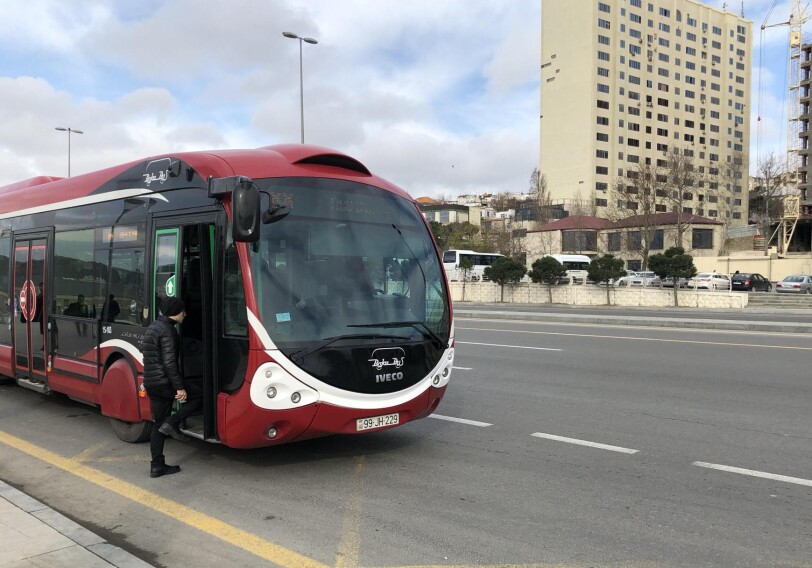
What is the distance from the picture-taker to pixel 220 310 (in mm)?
5508

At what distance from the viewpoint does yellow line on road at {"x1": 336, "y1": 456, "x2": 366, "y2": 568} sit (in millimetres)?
4090

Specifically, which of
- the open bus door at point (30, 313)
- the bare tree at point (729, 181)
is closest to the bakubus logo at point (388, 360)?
the open bus door at point (30, 313)

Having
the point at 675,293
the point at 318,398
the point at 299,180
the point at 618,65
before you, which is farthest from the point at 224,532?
the point at 618,65

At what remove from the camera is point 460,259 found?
170ft

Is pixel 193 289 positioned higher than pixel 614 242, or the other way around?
pixel 614 242

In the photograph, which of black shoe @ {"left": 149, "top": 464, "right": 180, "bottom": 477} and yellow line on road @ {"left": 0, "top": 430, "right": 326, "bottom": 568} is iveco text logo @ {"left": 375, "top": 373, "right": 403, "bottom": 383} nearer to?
yellow line on road @ {"left": 0, "top": 430, "right": 326, "bottom": 568}

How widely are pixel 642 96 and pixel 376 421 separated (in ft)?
384

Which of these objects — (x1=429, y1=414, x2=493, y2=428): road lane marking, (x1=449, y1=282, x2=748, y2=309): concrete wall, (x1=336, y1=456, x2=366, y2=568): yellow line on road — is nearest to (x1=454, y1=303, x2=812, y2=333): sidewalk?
(x1=449, y1=282, x2=748, y2=309): concrete wall

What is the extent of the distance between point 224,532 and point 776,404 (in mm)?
7462

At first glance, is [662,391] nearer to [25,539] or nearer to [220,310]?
[220,310]

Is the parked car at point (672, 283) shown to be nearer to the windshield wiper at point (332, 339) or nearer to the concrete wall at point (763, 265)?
the concrete wall at point (763, 265)

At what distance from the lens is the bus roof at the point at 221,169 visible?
18.7ft

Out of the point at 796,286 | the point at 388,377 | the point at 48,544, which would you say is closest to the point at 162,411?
the point at 48,544

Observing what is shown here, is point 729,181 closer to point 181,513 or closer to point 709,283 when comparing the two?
point 709,283
